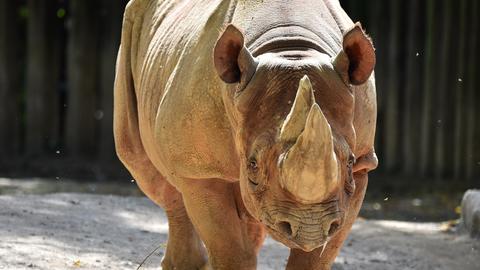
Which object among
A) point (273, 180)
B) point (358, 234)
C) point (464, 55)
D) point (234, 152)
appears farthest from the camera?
point (464, 55)

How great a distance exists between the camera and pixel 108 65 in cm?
1412

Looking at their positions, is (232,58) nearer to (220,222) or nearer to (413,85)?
(220,222)

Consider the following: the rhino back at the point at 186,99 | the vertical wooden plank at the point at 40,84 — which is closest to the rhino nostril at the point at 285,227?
the rhino back at the point at 186,99

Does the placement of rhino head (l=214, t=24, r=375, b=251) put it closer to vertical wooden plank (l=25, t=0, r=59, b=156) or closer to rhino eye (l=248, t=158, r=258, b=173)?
rhino eye (l=248, t=158, r=258, b=173)

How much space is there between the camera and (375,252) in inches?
338

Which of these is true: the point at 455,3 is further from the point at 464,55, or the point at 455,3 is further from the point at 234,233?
the point at 234,233

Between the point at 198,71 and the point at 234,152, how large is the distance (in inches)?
18.6

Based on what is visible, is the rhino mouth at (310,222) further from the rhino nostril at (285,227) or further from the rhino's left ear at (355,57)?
the rhino's left ear at (355,57)

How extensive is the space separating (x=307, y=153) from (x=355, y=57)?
0.83 metres

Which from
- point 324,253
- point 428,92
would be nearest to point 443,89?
point 428,92

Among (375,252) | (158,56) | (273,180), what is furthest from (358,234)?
(273,180)

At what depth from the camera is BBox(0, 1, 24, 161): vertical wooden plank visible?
47.0 feet

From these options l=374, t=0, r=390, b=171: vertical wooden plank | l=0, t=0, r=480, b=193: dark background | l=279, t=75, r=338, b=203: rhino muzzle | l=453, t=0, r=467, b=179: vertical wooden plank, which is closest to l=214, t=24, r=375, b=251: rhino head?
l=279, t=75, r=338, b=203: rhino muzzle

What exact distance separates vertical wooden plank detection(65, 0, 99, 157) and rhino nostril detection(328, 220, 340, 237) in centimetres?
994
